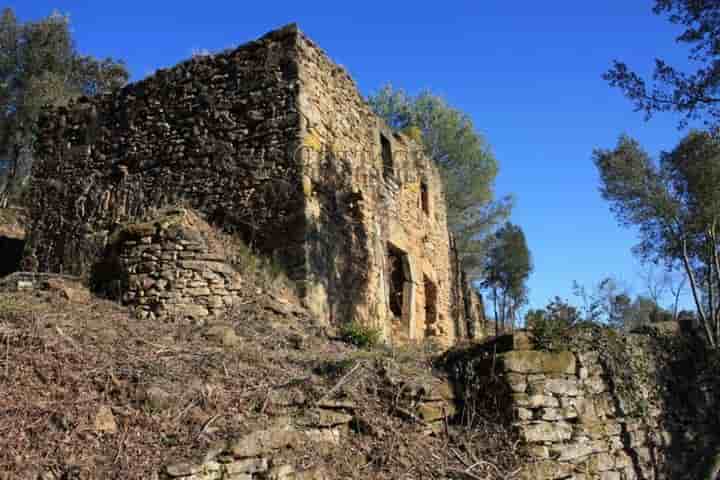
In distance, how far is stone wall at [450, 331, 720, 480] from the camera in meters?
5.77

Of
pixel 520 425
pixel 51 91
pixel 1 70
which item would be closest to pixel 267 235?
pixel 520 425

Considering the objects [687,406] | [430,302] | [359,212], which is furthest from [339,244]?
[687,406]

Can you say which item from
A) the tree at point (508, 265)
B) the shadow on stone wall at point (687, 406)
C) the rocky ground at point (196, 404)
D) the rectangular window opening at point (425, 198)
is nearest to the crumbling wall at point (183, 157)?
the rocky ground at point (196, 404)

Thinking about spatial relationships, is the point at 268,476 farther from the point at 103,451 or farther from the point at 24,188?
the point at 24,188

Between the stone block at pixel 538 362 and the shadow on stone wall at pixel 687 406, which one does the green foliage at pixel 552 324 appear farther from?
the shadow on stone wall at pixel 687 406

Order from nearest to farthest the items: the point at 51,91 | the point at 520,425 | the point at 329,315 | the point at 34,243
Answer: the point at 520,425 < the point at 329,315 < the point at 34,243 < the point at 51,91

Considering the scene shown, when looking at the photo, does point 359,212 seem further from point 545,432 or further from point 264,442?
point 264,442

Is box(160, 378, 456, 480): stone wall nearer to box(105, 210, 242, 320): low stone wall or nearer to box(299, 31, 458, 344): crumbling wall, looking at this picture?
box(105, 210, 242, 320): low stone wall

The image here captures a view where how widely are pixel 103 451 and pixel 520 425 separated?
352cm

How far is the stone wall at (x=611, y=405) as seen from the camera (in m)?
5.77

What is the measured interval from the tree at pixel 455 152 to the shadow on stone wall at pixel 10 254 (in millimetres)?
13690

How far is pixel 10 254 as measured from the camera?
1220cm

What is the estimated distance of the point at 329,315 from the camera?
350 inches

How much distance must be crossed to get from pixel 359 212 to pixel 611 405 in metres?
5.07
